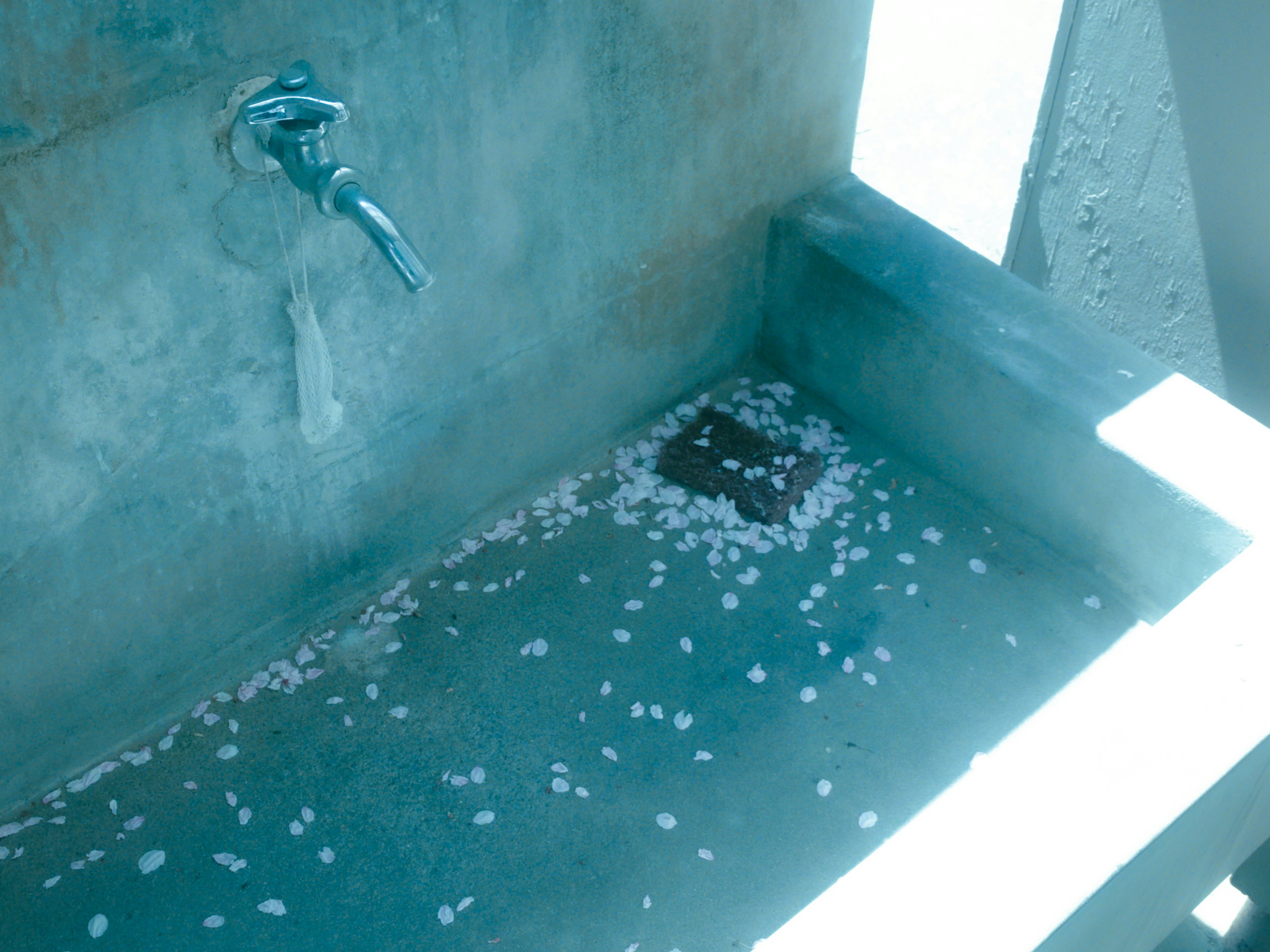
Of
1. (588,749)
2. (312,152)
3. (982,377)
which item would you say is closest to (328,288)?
(312,152)

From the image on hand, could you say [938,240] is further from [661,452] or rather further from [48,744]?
[48,744]

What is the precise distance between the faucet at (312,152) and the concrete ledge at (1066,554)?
145 centimetres

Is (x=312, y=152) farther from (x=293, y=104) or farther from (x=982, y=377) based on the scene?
(x=982, y=377)

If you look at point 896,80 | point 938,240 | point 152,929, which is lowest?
point 152,929

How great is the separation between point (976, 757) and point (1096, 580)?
71 cm

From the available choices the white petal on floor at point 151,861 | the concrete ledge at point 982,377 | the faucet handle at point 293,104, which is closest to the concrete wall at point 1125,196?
the concrete ledge at point 982,377

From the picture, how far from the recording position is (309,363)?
114 inches

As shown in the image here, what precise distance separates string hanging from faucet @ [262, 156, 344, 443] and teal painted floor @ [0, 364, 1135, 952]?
67 cm

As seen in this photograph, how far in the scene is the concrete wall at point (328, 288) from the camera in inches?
96.1

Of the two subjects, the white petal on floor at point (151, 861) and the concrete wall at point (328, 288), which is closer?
the concrete wall at point (328, 288)

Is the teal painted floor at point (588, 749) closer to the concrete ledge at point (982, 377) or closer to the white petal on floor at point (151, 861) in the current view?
the white petal on floor at point (151, 861)

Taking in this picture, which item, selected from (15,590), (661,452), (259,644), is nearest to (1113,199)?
(661,452)

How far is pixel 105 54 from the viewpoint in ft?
7.57

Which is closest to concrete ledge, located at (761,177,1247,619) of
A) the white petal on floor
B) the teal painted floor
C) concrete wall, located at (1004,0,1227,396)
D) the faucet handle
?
the teal painted floor
